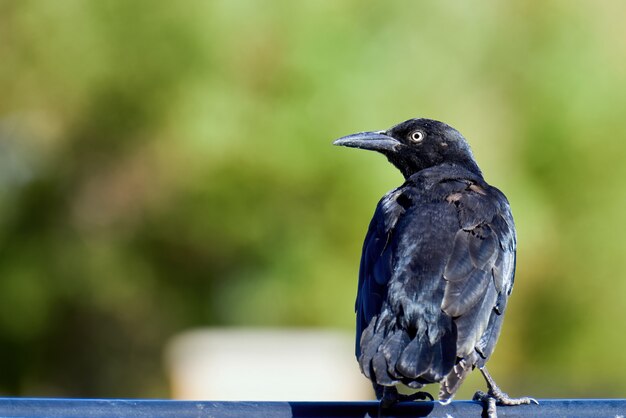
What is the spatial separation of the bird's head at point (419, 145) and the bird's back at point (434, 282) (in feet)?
2.27

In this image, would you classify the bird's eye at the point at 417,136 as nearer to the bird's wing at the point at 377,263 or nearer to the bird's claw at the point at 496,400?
the bird's wing at the point at 377,263

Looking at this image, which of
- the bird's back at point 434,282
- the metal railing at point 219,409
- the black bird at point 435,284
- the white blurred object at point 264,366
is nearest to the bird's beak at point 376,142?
the black bird at point 435,284

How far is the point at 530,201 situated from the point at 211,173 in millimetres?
3428

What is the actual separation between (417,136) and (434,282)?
187cm

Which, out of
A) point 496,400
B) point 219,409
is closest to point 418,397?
point 496,400

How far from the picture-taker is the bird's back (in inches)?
195

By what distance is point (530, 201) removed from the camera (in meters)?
12.7

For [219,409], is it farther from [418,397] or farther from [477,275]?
[477,275]

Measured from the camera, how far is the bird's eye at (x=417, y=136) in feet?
23.2

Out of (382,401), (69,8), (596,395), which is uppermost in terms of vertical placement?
(69,8)

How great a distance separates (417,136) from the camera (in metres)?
7.07

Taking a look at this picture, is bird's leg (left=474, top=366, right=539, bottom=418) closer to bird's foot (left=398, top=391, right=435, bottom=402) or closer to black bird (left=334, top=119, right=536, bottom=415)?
black bird (left=334, top=119, right=536, bottom=415)

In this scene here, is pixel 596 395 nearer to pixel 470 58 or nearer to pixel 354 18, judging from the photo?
pixel 470 58

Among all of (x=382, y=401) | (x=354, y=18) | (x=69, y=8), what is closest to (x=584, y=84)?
(x=354, y=18)
